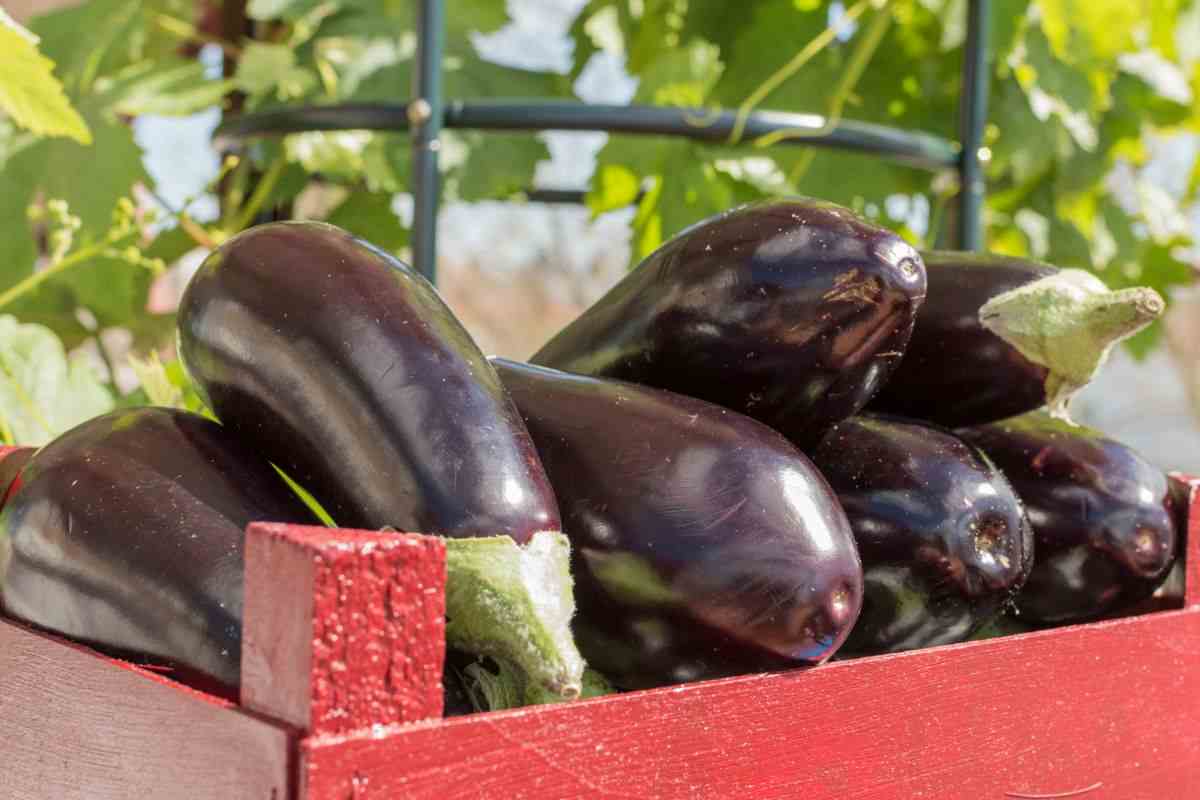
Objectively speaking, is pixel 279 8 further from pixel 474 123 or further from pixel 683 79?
pixel 474 123

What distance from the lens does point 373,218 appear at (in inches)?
49.6

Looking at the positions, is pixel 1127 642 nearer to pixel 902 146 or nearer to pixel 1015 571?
pixel 1015 571

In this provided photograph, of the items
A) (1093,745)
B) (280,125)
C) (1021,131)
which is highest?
(280,125)

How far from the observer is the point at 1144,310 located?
526 mm

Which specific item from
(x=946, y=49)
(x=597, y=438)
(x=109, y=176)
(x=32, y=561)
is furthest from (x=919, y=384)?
(x=946, y=49)

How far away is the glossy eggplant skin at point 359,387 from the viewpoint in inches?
14.6

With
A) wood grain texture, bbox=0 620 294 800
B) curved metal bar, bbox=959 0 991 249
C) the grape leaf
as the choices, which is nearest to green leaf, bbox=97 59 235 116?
the grape leaf

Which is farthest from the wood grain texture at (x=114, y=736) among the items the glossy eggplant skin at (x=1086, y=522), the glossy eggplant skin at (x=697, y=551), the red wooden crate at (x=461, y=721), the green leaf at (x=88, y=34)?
the green leaf at (x=88, y=34)

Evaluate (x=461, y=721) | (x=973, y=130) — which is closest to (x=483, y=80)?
(x=973, y=130)

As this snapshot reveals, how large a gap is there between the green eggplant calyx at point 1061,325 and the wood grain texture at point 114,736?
1.19 ft

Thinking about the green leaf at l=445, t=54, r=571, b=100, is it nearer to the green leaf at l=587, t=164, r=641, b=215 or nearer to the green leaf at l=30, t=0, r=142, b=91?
the green leaf at l=587, t=164, r=641, b=215

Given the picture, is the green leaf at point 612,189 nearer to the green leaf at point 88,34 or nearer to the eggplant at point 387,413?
the green leaf at point 88,34

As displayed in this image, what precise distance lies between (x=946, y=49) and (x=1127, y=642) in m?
0.93

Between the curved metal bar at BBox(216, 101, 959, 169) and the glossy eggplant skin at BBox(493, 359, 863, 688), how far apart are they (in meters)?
0.34
